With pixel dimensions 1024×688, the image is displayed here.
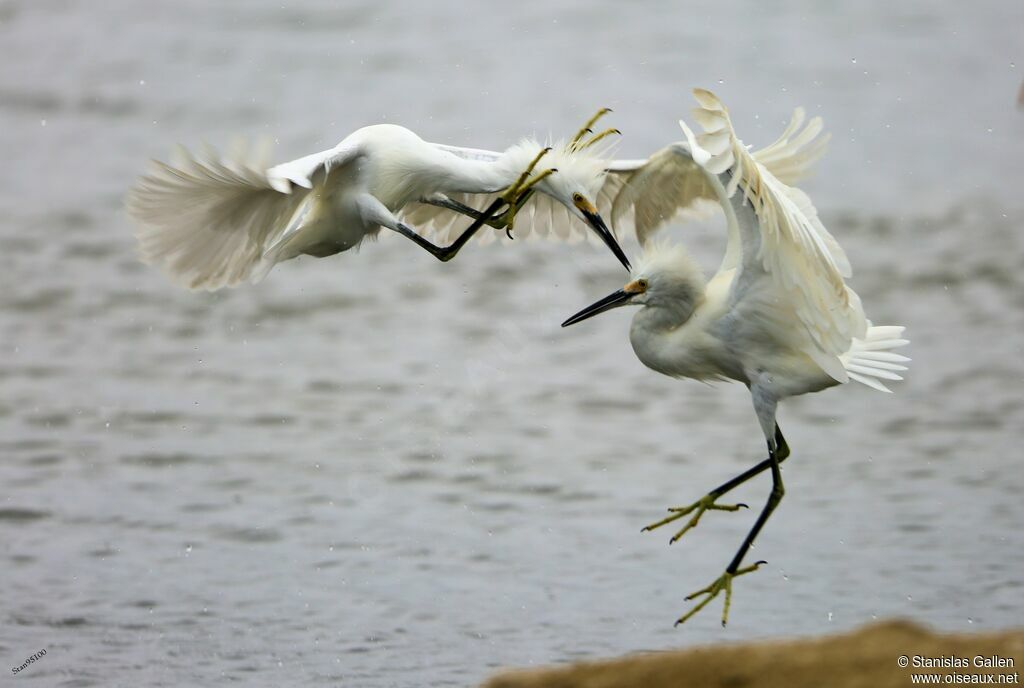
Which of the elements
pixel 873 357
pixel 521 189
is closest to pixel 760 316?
pixel 873 357

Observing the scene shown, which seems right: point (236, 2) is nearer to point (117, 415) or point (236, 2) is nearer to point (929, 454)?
point (117, 415)

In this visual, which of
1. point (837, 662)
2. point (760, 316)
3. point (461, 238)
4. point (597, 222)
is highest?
point (597, 222)

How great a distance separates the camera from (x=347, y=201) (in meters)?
6.36

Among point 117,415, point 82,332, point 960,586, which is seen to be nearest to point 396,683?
point 960,586

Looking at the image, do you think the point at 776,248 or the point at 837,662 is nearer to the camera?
the point at 837,662

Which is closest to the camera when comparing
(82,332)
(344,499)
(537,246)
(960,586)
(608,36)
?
(960,586)

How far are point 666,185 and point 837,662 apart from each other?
2791mm

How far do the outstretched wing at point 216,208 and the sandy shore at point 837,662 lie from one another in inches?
87.3

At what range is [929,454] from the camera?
895cm

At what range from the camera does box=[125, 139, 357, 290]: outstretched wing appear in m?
5.77

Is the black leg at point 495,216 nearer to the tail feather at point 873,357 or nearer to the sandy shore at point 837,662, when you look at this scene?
the tail feather at point 873,357

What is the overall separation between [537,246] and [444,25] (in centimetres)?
499

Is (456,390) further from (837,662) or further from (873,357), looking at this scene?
(837,662)

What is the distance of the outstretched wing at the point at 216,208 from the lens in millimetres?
5773
